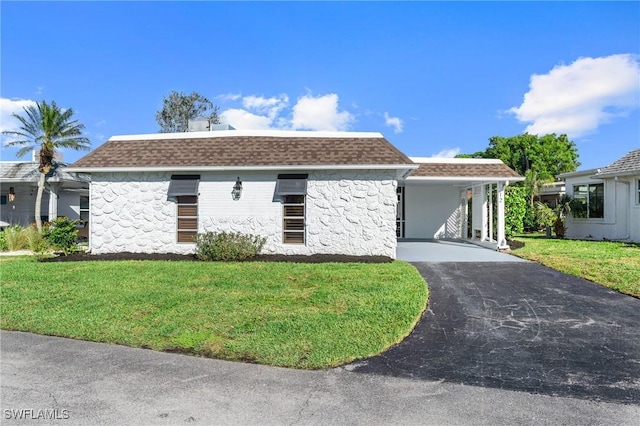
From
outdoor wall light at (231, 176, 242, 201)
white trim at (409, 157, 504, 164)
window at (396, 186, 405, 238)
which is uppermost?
white trim at (409, 157, 504, 164)

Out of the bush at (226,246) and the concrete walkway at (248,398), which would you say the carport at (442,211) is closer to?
the bush at (226,246)

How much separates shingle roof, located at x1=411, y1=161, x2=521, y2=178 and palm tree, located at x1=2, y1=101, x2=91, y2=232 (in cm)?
1952

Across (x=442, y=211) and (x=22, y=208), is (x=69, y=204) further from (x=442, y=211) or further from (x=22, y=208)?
(x=442, y=211)

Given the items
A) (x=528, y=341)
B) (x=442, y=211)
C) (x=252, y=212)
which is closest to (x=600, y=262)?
(x=528, y=341)

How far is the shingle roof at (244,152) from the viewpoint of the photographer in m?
12.6

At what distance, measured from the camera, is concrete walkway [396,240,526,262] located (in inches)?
488

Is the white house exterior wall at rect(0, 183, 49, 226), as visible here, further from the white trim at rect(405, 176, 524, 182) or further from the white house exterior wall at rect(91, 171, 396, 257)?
the white trim at rect(405, 176, 524, 182)

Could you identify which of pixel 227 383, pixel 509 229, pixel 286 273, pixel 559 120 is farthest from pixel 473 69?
pixel 559 120

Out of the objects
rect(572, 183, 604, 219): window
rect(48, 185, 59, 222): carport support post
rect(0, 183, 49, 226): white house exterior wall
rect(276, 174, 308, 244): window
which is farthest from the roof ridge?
rect(0, 183, 49, 226): white house exterior wall

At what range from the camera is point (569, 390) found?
4.24 meters

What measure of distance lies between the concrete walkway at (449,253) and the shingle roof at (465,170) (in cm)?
287

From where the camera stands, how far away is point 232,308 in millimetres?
7062

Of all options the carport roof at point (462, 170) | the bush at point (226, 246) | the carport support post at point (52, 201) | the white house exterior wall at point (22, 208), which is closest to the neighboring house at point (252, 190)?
the bush at point (226, 246)

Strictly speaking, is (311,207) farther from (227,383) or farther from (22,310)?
(227,383)
